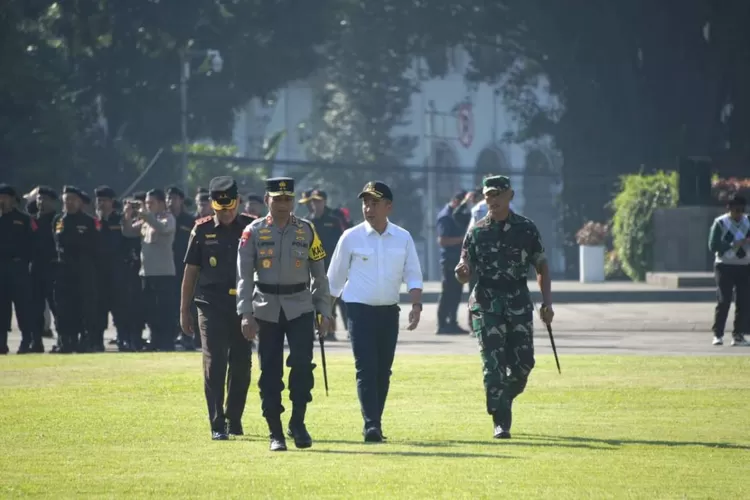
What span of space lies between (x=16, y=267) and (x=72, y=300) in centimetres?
78

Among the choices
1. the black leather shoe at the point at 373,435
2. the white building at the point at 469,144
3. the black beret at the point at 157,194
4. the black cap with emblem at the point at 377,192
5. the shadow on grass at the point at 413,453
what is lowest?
the shadow on grass at the point at 413,453

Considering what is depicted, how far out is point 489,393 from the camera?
13.1 meters

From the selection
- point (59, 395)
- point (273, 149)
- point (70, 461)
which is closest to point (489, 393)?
point (70, 461)

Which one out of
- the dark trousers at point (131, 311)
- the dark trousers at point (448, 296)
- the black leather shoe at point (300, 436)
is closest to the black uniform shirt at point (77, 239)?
the dark trousers at point (131, 311)

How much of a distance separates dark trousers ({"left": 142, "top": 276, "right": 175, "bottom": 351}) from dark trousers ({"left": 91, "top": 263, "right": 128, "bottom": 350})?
2.06ft

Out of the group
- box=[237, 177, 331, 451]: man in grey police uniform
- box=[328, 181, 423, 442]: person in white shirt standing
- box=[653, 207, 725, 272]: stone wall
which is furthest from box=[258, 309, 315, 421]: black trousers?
box=[653, 207, 725, 272]: stone wall

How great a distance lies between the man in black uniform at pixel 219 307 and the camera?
13031mm

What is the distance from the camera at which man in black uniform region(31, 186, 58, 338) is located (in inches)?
918

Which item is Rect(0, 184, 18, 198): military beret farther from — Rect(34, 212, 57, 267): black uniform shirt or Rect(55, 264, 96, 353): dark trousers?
Rect(55, 264, 96, 353): dark trousers

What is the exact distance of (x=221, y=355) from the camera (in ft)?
42.8

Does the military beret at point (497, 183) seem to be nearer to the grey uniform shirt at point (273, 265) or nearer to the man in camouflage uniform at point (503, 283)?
the man in camouflage uniform at point (503, 283)

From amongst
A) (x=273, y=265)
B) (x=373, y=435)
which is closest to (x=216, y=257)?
(x=273, y=265)

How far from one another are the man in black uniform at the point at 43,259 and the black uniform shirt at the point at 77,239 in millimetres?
463

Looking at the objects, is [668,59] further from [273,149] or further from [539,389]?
[539,389]
